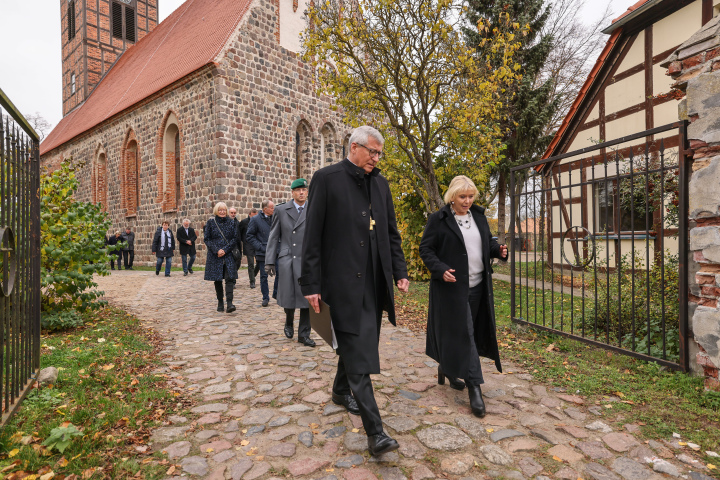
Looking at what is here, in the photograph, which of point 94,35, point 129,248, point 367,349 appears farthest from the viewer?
point 94,35

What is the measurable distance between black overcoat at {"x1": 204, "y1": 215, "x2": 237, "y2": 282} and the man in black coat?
446 cm

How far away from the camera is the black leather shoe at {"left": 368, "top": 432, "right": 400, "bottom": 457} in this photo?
8.71 ft

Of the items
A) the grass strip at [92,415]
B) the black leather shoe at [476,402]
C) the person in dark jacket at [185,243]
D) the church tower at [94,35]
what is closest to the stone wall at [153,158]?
the person in dark jacket at [185,243]

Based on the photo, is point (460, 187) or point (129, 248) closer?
point (460, 187)

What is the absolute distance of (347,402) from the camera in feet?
11.3

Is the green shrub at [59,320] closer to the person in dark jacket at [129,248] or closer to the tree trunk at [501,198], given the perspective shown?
the person in dark jacket at [129,248]

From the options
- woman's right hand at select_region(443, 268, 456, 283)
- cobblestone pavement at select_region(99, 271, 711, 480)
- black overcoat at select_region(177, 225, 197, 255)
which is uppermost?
black overcoat at select_region(177, 225, 197, 255)

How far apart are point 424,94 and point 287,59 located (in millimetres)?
9261

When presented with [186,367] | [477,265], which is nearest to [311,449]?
[477,265]

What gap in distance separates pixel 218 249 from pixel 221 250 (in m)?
0.13

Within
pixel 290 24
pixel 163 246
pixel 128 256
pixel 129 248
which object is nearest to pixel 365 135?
pixel 163 246

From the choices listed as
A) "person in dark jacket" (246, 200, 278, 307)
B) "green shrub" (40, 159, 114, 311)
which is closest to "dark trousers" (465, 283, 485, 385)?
"green shrub" (40, 159, 114, 311)

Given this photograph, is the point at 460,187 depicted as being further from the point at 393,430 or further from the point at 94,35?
the point at 94,35

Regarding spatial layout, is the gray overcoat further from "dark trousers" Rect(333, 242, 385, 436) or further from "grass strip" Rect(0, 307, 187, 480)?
"dark trousers" Rect(333, 242, 385, 436)
